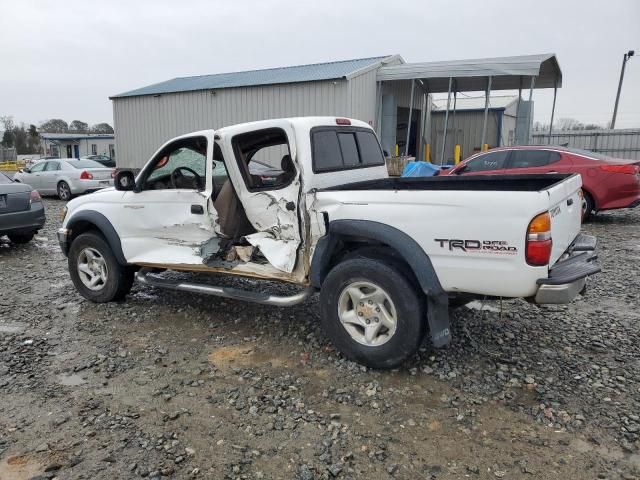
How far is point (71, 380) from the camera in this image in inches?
158

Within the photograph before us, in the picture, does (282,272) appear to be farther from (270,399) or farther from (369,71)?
(369,71)

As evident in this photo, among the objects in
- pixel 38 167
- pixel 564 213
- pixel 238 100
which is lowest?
pixel 38 167

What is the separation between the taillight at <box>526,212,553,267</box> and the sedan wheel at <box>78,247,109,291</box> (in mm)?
4377

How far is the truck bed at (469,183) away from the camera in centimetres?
431

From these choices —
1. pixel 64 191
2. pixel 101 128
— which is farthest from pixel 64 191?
pixel 101 128

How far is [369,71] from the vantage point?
16312 mm

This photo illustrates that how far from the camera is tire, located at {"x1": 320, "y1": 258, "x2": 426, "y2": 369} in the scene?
3.73 meters

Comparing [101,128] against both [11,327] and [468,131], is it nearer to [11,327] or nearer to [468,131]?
[468,131]

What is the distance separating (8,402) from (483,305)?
4223mm

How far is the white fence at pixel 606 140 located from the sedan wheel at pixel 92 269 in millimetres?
20216

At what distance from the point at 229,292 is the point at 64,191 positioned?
47.8ft

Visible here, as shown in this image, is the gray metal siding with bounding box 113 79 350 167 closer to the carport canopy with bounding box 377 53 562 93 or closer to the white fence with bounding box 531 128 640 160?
the carport canopy with bounding box 377 53 562 93

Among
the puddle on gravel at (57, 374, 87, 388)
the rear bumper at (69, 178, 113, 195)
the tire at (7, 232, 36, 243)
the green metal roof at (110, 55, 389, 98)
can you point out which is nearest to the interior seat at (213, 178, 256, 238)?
the puddle on gravel at (57, 374, 87, 388)

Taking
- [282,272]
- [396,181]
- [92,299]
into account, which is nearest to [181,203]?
[282,272]
